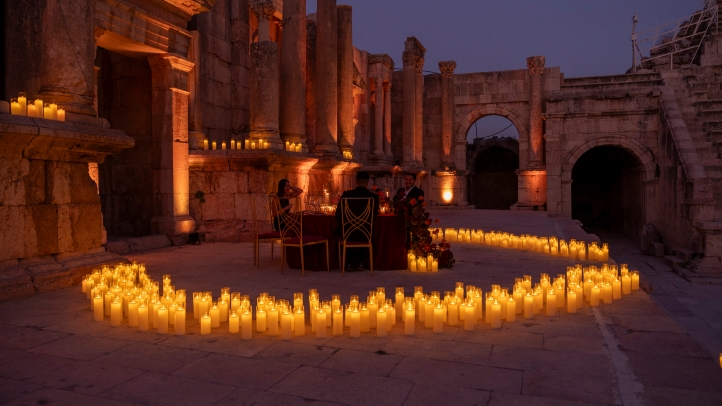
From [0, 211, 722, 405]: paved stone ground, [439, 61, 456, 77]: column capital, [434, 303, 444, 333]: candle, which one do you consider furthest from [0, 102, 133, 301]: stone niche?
[439, 61, 456, 77]: column capital

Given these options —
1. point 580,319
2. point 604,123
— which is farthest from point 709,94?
point 580,319

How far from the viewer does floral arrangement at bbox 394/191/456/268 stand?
23.7 feet

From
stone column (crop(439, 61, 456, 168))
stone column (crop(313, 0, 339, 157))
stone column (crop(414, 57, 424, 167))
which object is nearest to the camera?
stone column (crop(313, 0, 339, 157))

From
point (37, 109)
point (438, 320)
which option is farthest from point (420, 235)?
point (37, 109)

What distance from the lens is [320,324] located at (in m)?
4.07

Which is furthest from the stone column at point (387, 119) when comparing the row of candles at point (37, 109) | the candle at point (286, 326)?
the candle at point (286, 326)

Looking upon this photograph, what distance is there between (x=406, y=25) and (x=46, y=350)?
15864 centimetres

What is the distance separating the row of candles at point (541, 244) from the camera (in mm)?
8211

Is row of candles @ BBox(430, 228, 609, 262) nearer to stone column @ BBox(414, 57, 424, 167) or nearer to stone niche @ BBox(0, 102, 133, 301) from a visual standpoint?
stone niche @ BBox(0, 102, 133, 301)

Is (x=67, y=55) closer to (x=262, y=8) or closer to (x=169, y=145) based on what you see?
(x=169, y=145)

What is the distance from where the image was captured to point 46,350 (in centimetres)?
379

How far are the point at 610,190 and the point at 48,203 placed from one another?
23.8m

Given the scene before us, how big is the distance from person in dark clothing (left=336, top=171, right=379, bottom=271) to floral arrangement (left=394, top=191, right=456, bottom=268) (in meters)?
0.52

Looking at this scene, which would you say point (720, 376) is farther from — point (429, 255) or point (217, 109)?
point (217, 109)
